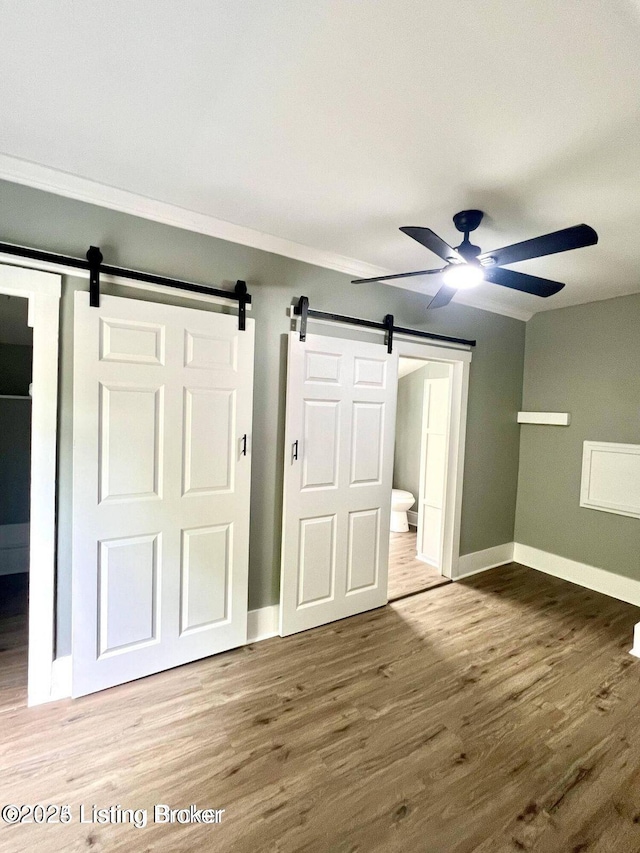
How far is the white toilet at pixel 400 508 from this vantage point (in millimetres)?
5004

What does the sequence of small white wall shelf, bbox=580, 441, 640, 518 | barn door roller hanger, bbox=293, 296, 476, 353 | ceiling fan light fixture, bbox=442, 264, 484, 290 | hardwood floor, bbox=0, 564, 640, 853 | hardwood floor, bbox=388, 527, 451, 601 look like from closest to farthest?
hardwood floor, bbox=0, 564, 640, 853 → ceiling fan light fixture, bbox=442, 264, 484, 290 → barn door roller hanger, bbox=293, 296, 476, 353 → small white wall shelf, bbox=580, 441, 640, 518 → hardwood floor, bbox=388, 527, 451, 601

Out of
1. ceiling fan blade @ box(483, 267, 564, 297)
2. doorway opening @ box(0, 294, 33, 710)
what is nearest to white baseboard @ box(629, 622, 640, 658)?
ceiling fan blade @ box(483, 267, 564, 297)

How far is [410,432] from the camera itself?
570 cm

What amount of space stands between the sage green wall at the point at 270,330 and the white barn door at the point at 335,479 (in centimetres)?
11

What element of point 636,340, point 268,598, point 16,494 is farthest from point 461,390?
point 16,494

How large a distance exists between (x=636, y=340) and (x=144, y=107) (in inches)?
149

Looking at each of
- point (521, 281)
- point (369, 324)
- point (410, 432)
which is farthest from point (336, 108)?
point (410, 432)

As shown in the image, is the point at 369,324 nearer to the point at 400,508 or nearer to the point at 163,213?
the point at 163,213

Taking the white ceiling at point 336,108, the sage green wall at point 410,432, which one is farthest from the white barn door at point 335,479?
the sage green wall at point 410,432

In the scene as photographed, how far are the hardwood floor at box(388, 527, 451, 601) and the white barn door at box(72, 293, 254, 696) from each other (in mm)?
1523

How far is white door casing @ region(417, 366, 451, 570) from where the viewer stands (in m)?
3.89

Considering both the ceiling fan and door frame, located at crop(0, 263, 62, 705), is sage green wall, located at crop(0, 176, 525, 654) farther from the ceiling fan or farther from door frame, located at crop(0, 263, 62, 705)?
the ceiling fan

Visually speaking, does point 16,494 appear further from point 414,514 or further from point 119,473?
point 414,514

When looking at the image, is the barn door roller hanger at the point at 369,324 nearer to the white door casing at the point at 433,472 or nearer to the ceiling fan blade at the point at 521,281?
the white door casing at the point at 433,472
